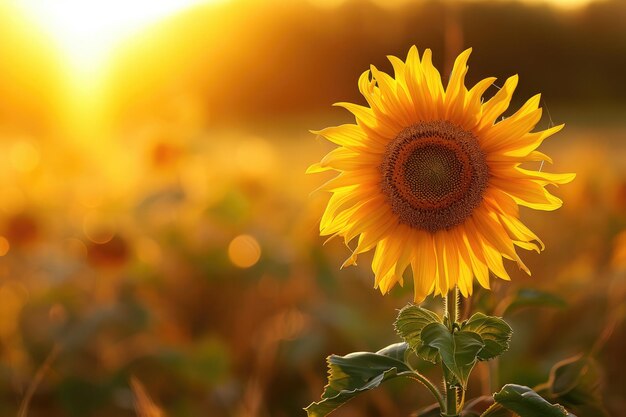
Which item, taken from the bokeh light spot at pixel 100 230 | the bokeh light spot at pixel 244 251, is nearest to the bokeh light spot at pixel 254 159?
the bokeh light spot at pixel 244 251

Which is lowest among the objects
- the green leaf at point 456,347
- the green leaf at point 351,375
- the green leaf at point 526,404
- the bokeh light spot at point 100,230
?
the green leaf at point 526,404

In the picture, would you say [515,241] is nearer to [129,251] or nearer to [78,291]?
[129,251]

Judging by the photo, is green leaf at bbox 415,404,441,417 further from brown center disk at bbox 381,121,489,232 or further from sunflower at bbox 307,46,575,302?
brown center disk at bbox 381,121,489,232

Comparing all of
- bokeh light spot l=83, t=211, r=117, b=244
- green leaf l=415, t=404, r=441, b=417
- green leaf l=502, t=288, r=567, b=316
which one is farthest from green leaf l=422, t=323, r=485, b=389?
bokeh light spot l=83, t=211, r=117, b=244

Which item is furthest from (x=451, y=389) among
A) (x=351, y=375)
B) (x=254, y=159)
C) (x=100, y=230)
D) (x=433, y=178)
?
(x=254, y=159)

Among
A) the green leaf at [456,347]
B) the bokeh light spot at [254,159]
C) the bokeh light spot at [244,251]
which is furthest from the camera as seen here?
the bokeh light spot at [254,159]

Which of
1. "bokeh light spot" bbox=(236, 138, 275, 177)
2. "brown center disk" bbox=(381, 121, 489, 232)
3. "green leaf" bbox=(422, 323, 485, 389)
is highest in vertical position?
"bokeh light spot" bbox=(236, 138, 275, 177)

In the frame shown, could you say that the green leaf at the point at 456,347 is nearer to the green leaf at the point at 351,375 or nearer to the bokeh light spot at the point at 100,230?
the green leaf at the point at 351,375
